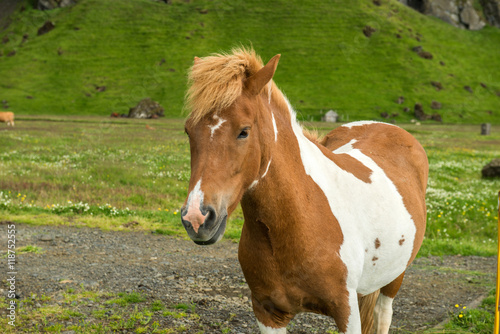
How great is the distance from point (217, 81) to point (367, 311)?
146 inches

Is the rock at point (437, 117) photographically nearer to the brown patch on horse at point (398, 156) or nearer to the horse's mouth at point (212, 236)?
the brown patch on horse at point (398, 156)

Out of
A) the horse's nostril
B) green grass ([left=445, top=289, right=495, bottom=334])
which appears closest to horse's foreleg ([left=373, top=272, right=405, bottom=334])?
green grass ([left=445, top=289, right=495, bottom=334])

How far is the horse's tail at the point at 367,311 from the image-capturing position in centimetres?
524

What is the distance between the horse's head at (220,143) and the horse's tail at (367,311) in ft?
9.31

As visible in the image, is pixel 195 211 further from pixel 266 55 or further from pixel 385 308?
pixel 266 55

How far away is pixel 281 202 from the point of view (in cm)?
355

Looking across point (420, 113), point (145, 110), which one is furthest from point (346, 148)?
point (420, 113)

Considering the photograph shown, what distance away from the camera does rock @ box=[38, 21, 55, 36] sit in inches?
4154

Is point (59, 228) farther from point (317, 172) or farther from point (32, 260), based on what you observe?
point (317, 172)

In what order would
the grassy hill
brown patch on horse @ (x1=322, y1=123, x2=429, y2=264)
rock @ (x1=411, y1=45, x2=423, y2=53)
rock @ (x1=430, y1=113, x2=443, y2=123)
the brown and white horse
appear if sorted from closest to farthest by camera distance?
the brown and white horse
brown patch on horse @ (x1=322, y1=123, x2=429, y2=264)
rock @ (x1=430, y1=113, x2=443, y2=123)
the grassy hill
rock @ (x1=411, y1=45, x2=423, y2=53)

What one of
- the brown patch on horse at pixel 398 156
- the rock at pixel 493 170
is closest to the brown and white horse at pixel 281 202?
the brown patch on horse at pixel 398 156

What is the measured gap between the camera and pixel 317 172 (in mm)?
3967

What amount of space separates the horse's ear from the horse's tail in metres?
3.27

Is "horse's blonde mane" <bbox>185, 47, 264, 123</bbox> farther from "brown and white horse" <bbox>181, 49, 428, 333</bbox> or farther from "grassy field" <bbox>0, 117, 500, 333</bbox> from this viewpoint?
"grassy field" <bbox>0, 117, 500, 333</bbox>
